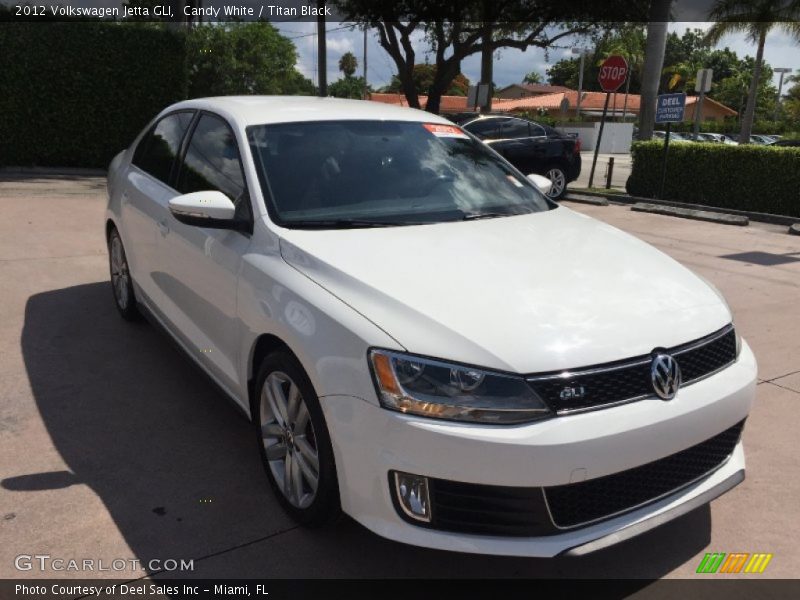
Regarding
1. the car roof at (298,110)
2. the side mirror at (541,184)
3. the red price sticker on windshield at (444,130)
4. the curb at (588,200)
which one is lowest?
the curb at (588,200)

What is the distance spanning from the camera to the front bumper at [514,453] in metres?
2.30

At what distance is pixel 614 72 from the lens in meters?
15.2

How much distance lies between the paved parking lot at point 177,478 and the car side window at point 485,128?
8.49 meters

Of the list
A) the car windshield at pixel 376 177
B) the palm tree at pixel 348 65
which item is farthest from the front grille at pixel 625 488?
the palm tree at pixel 348 65

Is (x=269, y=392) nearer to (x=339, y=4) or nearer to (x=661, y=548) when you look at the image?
(x=661, y=548)

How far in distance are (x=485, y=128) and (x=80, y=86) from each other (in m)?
8.86

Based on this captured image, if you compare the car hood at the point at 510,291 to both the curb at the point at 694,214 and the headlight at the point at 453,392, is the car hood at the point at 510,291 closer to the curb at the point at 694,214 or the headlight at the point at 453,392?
the headlight at the point at 453,392

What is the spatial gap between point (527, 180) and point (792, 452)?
2.00 m

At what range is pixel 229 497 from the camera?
10.7ft

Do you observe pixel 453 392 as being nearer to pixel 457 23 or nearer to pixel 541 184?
pixel 541 184

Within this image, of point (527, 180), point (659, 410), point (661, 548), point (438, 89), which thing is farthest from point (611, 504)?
point (438, 89)

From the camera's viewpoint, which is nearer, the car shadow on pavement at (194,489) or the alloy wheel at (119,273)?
the car shadow on pavement at (194,489)

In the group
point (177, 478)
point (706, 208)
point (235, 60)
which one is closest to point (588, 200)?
point (706, 208)
